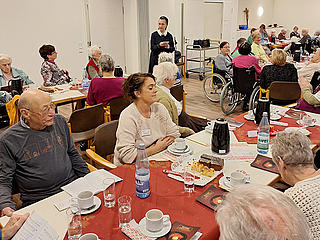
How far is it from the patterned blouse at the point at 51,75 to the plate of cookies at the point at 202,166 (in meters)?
3.49

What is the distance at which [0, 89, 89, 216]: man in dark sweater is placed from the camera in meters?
1.98

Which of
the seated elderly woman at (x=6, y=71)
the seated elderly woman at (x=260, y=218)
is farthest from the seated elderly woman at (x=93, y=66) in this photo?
the seated elderly woman at (x=260, y=218)

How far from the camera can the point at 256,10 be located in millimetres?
13273

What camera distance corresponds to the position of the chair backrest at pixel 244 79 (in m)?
5.27

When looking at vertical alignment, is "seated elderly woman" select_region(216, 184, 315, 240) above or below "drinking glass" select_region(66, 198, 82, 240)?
above

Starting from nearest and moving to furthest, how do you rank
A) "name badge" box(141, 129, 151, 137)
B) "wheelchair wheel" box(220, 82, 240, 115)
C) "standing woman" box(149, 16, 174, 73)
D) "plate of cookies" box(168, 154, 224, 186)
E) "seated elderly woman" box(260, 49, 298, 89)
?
"plate of cookies" box(168, 154, 224, 186) < "name badge" box(141, 129, 151, 137) < "seated elderly woman" box(260, 49, 298, 89) < "wheelchair wheel" box(220, 82, 240, 115) < "standing woman" box(149, 16, 174, 73)

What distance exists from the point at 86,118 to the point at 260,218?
9.09 feet

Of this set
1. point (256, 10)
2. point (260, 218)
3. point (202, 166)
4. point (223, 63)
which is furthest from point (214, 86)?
point (256, 10)

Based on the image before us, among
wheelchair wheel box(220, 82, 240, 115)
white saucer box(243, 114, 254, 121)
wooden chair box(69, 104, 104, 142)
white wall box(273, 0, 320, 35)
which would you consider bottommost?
wheelchair wheel box(220, 82, 240, 115)

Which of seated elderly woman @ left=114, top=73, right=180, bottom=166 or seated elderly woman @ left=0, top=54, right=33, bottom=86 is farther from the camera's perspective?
seated elderly woman @ left=0, top=54, right=33, bottom=86

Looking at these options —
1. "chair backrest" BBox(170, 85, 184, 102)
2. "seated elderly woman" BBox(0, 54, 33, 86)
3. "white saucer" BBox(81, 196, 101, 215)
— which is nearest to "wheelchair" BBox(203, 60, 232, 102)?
"chair backrest" BBox(170, 85, 184, 102)

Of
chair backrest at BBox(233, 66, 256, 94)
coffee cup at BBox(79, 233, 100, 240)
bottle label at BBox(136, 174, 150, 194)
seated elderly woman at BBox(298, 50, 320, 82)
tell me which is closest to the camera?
coffee cup at BBox(79, 233, 100, 240)

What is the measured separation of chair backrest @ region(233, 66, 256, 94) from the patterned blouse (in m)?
2.91

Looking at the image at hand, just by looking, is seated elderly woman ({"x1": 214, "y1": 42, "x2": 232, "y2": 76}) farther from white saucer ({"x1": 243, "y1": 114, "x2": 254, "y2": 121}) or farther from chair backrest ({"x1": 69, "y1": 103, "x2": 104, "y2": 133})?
chair backrest ({"x1": 69, "y1": 103, "x2": 104, "y2": 133})
